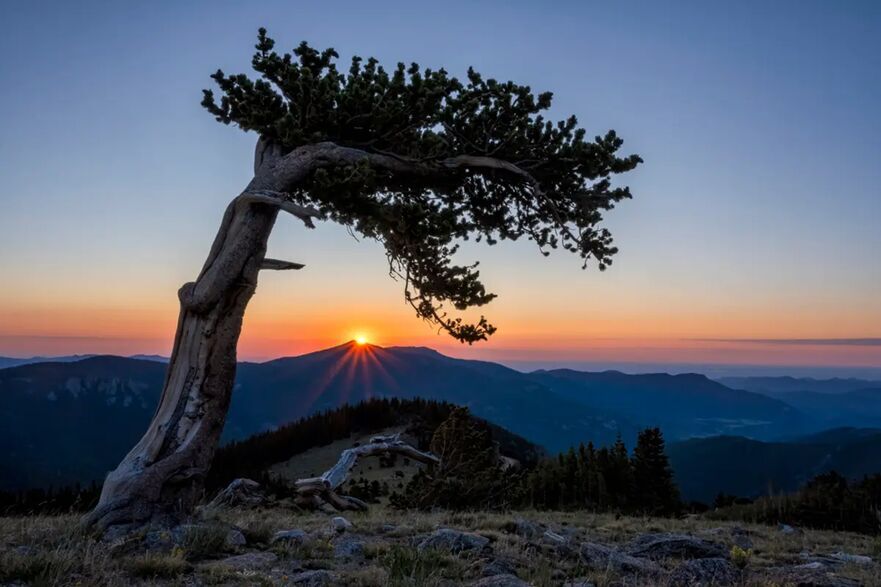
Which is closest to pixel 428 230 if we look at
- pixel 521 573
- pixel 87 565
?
pixel 521 573

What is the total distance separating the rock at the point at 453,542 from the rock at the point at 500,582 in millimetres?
1515

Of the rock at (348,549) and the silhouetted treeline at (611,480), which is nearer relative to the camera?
the rock at (348,549)

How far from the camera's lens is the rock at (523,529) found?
971 centimetres

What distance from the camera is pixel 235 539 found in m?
7.93

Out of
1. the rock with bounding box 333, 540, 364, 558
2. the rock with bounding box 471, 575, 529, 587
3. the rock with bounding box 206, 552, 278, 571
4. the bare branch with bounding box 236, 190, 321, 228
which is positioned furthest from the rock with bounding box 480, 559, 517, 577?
the bare branch with bounding box 236, 190, 321, 228

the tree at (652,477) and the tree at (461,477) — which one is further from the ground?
the tree at (461,477)

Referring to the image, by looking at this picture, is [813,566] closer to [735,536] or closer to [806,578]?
[806,578]

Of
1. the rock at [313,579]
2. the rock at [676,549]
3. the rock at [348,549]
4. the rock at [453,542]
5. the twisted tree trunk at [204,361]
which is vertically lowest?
the rock at [676,549]

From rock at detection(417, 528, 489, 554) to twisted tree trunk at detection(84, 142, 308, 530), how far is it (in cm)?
441

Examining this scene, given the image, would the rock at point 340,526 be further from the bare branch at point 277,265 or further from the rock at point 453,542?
the bare branch at point 277,265

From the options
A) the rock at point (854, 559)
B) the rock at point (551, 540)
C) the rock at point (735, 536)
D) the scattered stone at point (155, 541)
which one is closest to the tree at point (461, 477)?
the rock at point (735, 536)

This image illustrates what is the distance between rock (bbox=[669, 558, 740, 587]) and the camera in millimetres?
6277

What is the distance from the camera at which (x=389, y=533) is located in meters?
9.64

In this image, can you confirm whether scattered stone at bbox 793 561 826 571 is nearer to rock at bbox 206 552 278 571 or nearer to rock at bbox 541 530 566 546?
rock at bbox 541 530 566 546
